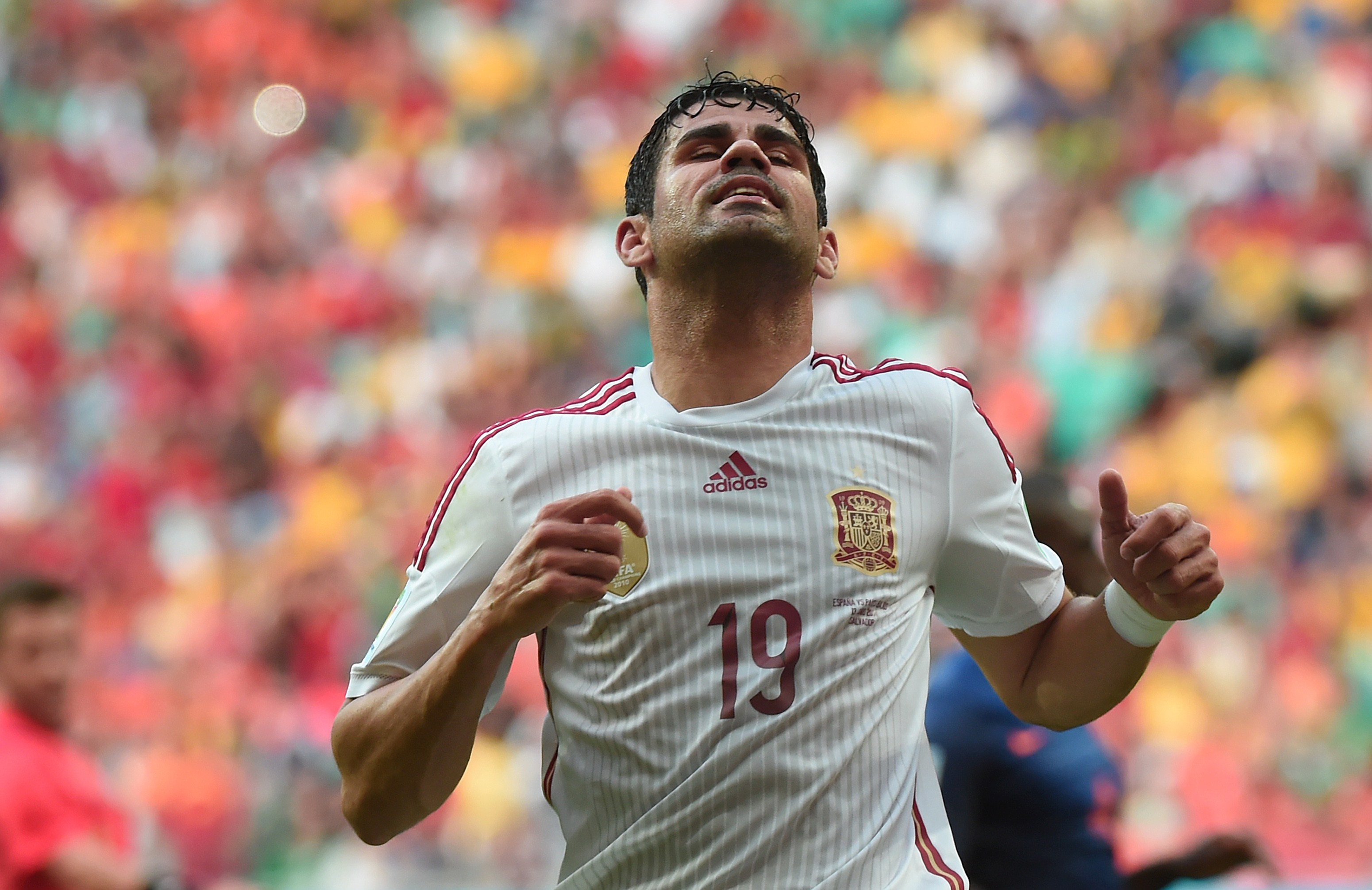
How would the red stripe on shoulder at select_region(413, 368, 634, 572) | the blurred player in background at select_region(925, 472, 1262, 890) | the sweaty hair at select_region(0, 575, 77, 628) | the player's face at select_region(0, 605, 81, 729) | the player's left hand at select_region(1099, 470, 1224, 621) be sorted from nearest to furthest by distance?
1. the player's left hand at select_region(1099, 470, 1224, 621)
2. the red stripe on shoulder at select_region(413, 368, 634, 572)
3. the blurred player in background at select_region(925, 472, 1262, 890)
4. the player's face at select_region(0, 605, 81, 729)
5. the sweaty hair at select_region(0, 575, 77, 628)

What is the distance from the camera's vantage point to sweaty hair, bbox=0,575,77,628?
4.30 metres

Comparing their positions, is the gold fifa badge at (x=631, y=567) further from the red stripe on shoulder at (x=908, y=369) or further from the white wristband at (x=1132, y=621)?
the white wristband at (x=1132, y=621)

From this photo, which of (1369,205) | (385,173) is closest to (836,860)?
(1369,205)

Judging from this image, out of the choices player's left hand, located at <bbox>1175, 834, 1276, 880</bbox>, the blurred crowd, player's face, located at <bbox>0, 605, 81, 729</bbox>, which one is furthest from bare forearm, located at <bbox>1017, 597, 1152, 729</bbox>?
the blurred crowd

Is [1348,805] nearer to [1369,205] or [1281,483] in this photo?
[1281,483]

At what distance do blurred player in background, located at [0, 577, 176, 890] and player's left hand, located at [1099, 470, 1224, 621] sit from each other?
2871mm

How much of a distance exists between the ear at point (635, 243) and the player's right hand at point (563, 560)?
2.40 feet

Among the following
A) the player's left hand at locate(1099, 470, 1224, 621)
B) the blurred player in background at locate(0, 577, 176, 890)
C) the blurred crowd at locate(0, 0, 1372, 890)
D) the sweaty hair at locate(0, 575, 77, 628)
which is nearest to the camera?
the player's left hand at locate(1099, 470, 1224, 621)

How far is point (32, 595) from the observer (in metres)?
4.30

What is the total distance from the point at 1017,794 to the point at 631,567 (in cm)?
160

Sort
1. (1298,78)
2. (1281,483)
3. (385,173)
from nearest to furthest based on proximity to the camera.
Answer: (1281,483) < (1298,78) < (385,173)

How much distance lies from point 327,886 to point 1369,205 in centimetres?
714

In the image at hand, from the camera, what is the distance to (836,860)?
6.93 ft

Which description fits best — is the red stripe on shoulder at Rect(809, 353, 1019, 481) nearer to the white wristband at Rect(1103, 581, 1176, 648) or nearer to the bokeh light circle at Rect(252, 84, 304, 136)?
the white wristband at Rect(1103, 581, 1176, 648)
